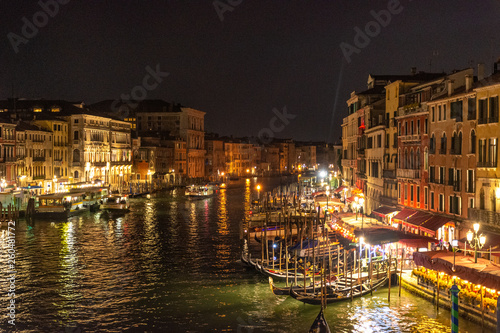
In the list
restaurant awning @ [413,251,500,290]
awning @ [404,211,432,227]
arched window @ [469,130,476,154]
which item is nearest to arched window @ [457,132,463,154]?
arched window @ [469,130,476,154]

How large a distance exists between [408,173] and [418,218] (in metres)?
3.32

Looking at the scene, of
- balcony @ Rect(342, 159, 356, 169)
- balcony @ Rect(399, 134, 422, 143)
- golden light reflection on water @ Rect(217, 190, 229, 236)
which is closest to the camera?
balcony @ Rect(399, 134, 422, 143)

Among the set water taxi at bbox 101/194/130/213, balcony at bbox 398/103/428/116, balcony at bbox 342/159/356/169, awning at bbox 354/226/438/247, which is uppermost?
balcony at bbox 398/103/428/116

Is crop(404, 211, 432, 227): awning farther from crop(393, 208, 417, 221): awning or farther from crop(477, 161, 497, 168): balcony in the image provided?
crop(477, 161, 497, 168): balcony

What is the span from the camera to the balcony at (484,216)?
20.6 metres

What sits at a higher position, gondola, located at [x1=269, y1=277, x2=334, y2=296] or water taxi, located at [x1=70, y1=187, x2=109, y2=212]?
water taxi, located at [x1=70, y1=187, x2=109, y2=212]

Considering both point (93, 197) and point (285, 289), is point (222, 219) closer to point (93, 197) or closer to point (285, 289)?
point (93, 197)

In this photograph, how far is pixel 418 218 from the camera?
88.0ft

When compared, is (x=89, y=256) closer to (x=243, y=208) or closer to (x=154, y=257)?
(x=154, y=257)

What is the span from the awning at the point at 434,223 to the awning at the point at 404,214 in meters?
2.47

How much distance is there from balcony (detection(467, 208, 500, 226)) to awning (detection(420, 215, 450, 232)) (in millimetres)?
1970

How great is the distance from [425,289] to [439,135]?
882 centimetres

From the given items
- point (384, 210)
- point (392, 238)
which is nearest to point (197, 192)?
point (384, 210)

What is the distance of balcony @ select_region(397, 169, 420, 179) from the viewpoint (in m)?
28.5
